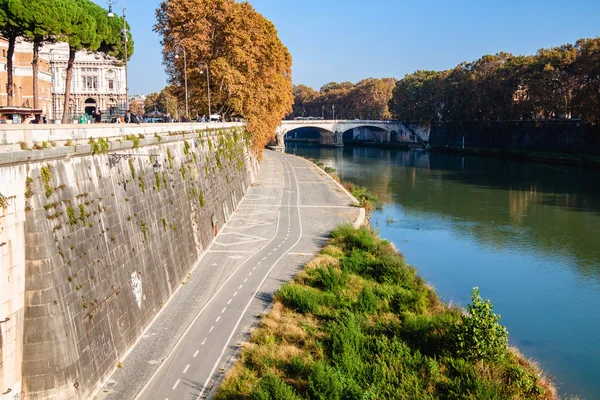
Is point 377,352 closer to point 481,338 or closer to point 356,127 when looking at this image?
point 481,338

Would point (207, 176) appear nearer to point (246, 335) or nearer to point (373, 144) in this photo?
point (246, 335)

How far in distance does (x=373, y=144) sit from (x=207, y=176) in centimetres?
9164

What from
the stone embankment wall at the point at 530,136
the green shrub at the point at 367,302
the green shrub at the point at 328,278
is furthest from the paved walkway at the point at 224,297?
the stone embankment wall at the point at 530,136

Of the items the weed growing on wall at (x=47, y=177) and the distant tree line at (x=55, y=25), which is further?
the distant tree line at (x=55, y=25)

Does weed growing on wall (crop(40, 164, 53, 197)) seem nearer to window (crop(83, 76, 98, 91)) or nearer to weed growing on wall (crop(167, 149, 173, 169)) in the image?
weed growing on wall (crop(167, 149, 173, 169))

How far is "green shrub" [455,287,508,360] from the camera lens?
1588 cm

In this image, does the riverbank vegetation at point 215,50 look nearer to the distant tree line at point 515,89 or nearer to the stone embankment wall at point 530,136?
the distant tree line at point 515,89

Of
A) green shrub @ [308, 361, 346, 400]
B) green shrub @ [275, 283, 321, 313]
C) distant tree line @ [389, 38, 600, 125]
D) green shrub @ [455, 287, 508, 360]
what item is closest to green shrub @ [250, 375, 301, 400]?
green shrub @ [308, 361, 346, 400]

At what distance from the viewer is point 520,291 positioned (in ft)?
80.2

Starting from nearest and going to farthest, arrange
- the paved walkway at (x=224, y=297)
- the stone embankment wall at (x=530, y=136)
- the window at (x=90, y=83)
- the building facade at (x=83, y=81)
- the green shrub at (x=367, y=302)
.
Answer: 1. the paved walkway at (x=224, y=297)
2. the green shrub at (x=367, y=302)
3. the building facade at (x=83, y=81)
4. the window at (x=90, y=83)
5. the stone embankment wall at (x=530, y=136)

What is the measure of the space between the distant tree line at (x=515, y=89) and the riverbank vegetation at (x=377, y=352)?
2092 inches

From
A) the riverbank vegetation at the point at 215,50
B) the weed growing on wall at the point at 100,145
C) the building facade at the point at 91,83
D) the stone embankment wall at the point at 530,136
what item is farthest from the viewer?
the stone embankment wall at the point at 530,136

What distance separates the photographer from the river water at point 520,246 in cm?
1972

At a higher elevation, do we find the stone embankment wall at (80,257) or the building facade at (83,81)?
the building facade at (83,81)
